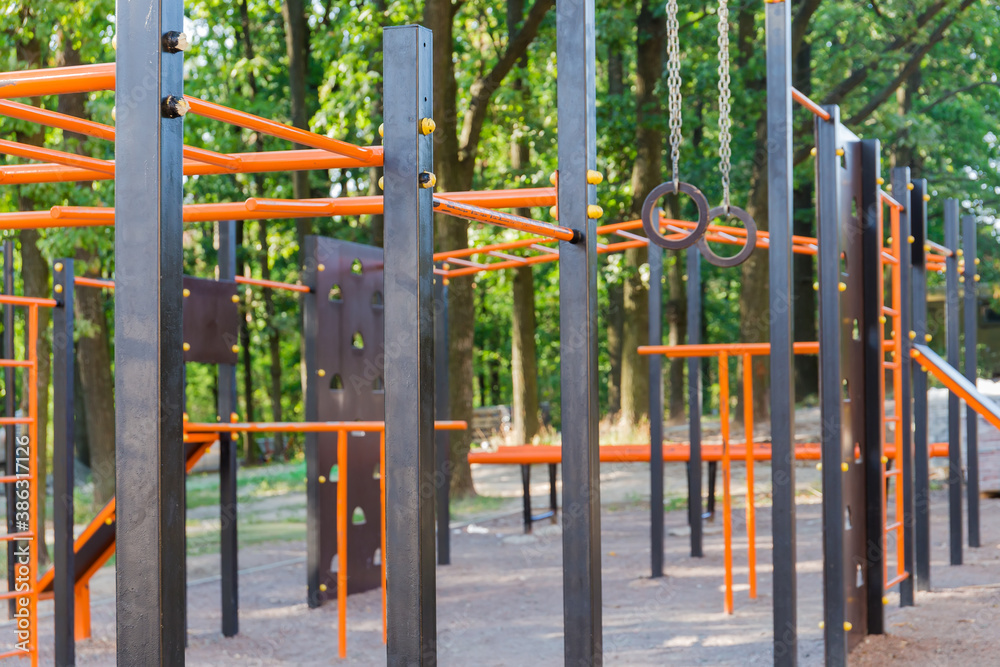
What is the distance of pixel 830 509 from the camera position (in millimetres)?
4156

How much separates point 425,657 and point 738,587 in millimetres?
4612

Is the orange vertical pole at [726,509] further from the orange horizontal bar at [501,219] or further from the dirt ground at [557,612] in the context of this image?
the orange horizontal bar at [501,219]

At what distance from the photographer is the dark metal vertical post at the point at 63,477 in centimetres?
505

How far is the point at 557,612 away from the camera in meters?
Result: 6.25

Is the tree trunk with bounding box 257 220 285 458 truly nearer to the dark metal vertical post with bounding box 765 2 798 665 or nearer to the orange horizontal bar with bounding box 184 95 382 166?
the dark metal vertical post with bounding box 765 2 798 665

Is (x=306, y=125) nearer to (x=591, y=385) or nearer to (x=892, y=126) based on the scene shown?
(x=892, y=126)

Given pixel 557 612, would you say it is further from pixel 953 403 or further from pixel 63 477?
pixel 953 403

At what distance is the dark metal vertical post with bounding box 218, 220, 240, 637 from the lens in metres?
5.77

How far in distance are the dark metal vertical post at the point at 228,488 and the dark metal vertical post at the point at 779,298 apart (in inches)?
124

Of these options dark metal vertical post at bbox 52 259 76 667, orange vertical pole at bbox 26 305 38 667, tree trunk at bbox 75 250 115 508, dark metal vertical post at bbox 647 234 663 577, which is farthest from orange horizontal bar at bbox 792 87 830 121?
tree trunk at bbox 75 250 115 508

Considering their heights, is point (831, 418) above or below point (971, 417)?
above

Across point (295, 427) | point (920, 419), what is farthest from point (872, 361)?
point (295, 427)

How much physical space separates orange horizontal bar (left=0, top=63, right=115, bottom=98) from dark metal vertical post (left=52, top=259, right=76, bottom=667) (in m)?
3.16

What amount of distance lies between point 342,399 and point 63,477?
200 cm
